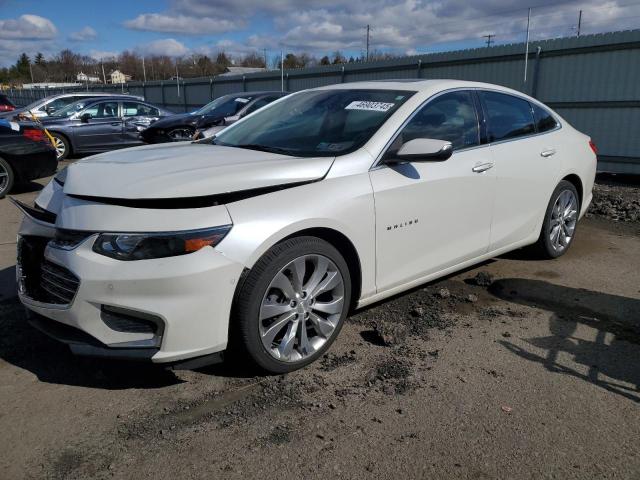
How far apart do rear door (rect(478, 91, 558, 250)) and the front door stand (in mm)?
163

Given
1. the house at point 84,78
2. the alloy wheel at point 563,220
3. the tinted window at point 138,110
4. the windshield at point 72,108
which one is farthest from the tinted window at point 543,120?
the house at point 84,78

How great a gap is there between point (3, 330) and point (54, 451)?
1594 millimetres

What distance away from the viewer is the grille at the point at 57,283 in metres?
2.80

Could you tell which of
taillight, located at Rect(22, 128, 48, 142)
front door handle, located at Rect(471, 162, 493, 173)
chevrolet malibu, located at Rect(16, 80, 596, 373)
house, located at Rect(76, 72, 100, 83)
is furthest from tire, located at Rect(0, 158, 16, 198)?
house, located at Rect(76, 72, 100, 83)

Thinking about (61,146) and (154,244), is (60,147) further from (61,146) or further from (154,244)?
(154,244)

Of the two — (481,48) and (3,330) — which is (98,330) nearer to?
(3,330)

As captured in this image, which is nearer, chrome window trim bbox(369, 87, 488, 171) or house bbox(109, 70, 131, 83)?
chrome window trim bbox(369, 87, 488, 171)

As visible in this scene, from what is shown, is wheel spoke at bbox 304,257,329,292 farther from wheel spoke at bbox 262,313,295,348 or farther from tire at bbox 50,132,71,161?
tire at bbox 50,132,71,161

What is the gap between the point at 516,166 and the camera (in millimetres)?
4500

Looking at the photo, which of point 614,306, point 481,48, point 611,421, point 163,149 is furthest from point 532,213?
point 481,48

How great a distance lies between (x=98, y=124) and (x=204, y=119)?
149 inches

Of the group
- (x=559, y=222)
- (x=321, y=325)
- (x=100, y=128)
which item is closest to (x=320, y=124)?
(x=321, y=325)

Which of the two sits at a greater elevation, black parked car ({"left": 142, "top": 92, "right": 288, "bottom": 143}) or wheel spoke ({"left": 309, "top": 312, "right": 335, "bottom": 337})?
black parked car ({"left": 142, "top": 92, "right": 288, "bottom": 143})

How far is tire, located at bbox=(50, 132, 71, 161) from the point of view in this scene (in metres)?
13.0
